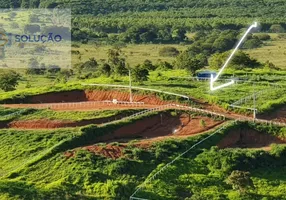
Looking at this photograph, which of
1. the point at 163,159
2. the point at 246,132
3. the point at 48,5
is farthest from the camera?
the point at 48,5

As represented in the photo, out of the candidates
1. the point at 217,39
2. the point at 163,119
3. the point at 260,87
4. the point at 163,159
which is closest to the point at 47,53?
the point at 217,39

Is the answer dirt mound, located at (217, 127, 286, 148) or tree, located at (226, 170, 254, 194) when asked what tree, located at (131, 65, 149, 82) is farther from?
tree, located at (226, 170, 254, 194)

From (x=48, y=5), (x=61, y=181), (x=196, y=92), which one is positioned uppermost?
(x=48, y=5)

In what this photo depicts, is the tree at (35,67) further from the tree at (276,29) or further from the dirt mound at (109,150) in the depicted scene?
the tree at (276,29)

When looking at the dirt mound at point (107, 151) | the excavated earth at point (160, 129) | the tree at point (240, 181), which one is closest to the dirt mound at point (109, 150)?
the dirt mound at point (107, 151)

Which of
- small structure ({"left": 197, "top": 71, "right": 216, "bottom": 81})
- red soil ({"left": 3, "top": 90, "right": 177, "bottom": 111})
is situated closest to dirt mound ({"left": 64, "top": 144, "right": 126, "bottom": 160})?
red soil ({"left": 3, "top": 90, "right": 177, "bottom": 111})

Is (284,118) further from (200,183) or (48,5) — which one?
(48,5)

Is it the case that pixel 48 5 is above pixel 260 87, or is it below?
above

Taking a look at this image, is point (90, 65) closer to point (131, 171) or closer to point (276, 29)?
point (276, 29)
